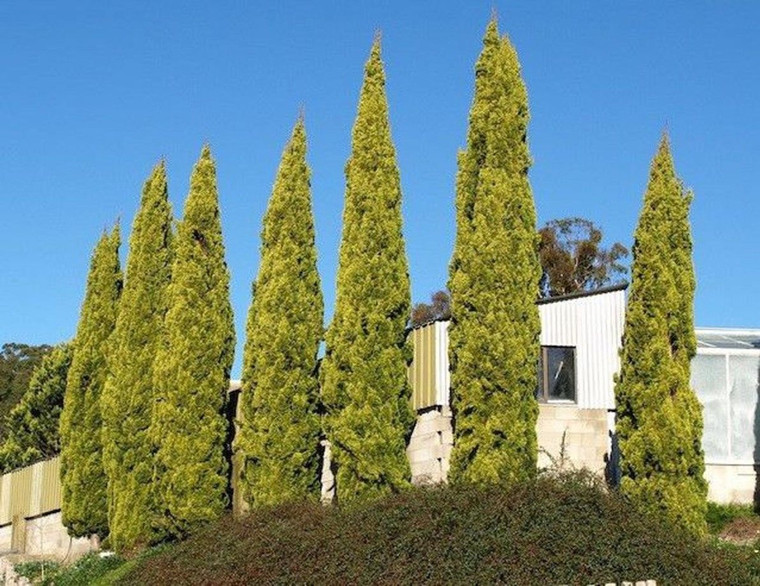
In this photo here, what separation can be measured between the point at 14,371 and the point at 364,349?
5747 cm

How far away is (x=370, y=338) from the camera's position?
72.7ft

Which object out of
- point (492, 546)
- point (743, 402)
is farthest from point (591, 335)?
point (492, 546)

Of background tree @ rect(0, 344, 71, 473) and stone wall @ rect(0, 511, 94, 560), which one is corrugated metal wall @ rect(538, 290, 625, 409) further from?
background tree @ rect(0, 344, 71, 473)

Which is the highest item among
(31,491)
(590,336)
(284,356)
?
(590,336)

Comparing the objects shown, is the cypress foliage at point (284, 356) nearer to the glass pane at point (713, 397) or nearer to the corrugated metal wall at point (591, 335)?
the corrugated metal wall at point (591, 335)

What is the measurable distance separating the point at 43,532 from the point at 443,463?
21440 mm

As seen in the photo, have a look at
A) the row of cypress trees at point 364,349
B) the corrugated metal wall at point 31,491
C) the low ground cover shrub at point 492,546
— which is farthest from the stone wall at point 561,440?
the corrugated metal wall at point 31,491

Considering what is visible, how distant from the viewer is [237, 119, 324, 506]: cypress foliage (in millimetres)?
23234

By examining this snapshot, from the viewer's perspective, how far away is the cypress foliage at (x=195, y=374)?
24594mm

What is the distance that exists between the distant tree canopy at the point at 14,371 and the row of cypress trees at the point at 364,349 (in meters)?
45.7

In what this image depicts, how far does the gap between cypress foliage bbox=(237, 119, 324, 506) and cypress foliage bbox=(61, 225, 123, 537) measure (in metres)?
8.92

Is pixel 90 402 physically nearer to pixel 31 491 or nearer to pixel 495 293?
pixel 31 491

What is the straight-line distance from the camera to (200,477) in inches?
969

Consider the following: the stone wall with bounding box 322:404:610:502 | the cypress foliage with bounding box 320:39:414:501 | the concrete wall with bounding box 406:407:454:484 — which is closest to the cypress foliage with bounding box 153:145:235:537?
the stone wall with bounding box 322:404:610:502
